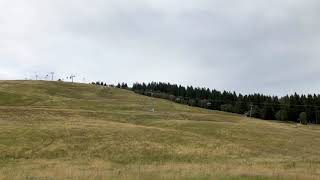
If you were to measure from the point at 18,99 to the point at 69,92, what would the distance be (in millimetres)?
48548

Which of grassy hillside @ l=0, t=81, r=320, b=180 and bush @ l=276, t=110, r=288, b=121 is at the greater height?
bush @ l=276, t=110, r=288, b=121

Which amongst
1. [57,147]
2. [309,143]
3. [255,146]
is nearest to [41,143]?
[57,147]

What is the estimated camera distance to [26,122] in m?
66.6

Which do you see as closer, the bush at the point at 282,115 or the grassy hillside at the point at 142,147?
the grassy hillside at the point at 142,147

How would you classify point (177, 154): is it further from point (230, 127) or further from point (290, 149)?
point (230, 127)

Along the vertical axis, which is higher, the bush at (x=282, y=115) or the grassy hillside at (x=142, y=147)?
the bush at (x=282, y=115)

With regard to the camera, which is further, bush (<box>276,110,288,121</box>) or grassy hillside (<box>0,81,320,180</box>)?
Answer: bush (<box>276,110,288,121</box>)

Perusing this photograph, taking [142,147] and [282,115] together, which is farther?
[282,115]

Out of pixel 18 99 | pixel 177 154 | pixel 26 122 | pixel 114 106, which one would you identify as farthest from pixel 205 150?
pixel 18 99

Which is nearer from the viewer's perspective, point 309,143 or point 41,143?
point 41,143

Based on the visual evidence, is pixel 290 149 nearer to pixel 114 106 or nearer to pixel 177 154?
pixel 177 154

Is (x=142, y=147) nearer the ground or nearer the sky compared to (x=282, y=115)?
nearer the ground

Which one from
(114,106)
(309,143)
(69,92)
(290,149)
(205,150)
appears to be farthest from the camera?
(69,92)

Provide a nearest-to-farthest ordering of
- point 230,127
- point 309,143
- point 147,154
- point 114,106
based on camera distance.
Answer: point 147,154, point 309,143, point 230,127, point 114,106
